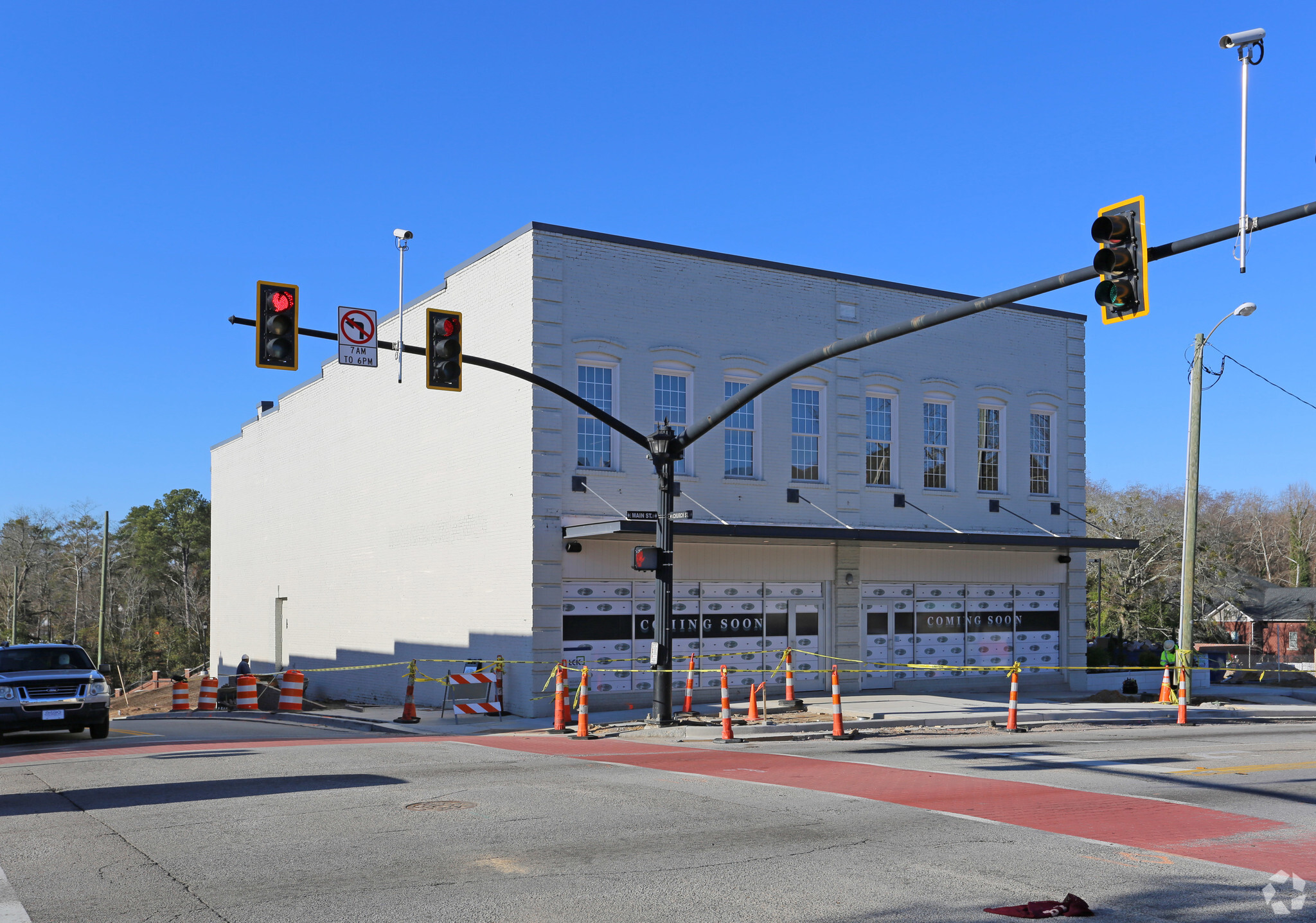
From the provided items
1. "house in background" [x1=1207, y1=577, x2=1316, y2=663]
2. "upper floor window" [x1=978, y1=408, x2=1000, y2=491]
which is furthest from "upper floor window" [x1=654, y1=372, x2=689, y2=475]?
"house in background" [x1=1207, y1=577, x2=1316, y2=663]

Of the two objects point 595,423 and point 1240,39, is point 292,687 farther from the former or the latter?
point 1240,39

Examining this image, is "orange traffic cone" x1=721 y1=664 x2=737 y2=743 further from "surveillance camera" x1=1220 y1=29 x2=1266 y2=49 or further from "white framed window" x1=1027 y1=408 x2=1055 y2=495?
"white framed window" x1=1027 y1=408 x2=1055 y2=495

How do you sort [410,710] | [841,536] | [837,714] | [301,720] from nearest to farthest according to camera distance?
[837,714]
[410,710]
[301,720]
[841,536]

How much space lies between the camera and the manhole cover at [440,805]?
10.9 m

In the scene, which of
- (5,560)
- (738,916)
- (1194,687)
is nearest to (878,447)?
(1194,687)

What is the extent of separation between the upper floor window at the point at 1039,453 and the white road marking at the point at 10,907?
27693mm

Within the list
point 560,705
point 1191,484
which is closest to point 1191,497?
point 1191,484

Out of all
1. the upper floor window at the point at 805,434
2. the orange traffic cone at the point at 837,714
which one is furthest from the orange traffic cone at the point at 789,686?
the upper floor window at the point at 805,434

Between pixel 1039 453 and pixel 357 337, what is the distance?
21.3m

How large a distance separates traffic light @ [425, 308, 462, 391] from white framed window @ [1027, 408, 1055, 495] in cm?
1981

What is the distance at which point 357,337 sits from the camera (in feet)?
53.1

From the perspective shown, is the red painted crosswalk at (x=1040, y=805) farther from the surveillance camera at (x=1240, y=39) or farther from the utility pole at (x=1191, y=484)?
the utility pole at (x=1191, y=484)

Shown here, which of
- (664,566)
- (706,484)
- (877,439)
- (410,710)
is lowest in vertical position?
(410,710)

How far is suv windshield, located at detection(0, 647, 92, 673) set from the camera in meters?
19.6
